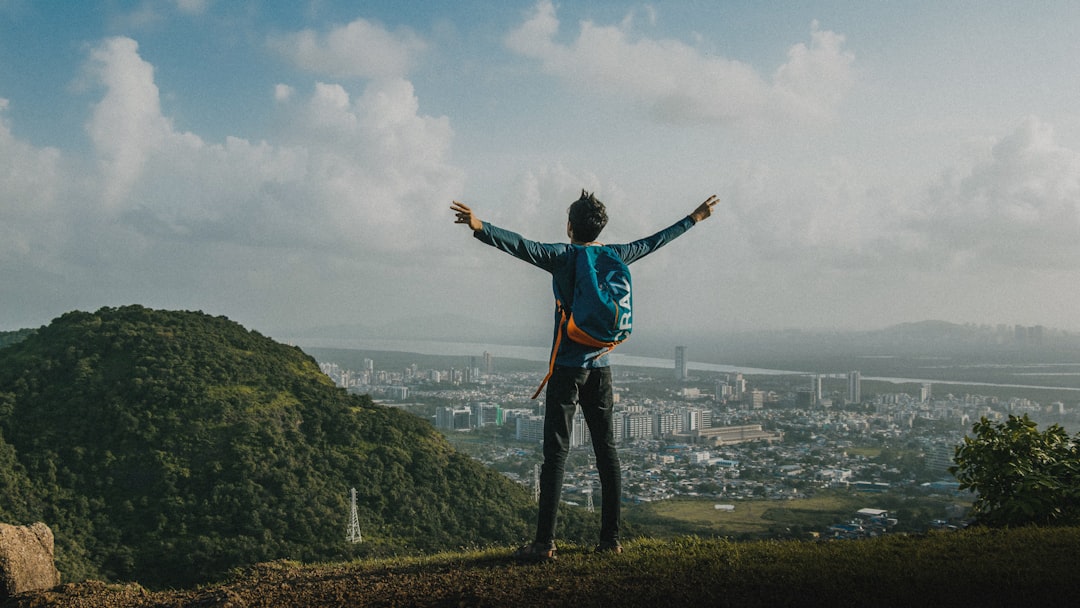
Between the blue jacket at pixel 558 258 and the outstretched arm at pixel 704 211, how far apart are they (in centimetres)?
56

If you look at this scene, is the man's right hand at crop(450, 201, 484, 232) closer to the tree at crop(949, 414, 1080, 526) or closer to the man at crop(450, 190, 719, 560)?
the man at crop(450, 190, 719, 560)

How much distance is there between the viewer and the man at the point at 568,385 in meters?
4.36

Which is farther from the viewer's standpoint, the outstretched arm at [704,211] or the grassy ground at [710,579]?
the outstretched arm at [704,211]

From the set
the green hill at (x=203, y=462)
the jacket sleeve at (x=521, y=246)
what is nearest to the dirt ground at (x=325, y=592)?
the jacket sleeve at (x=521, y=246)

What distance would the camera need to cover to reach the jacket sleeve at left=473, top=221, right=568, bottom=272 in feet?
13.7

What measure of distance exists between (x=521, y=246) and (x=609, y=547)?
6.64ft

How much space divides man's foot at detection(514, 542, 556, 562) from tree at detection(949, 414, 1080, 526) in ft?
11.7

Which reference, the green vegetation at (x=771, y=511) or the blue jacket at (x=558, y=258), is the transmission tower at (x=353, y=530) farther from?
the blue jacket at (x=558, y=258)

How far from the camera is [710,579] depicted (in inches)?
146

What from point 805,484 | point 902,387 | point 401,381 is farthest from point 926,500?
point 401,381

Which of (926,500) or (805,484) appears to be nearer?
(926,500)

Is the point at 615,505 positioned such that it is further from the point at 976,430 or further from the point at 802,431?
the point at 802,431

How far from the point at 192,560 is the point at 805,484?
2084cm

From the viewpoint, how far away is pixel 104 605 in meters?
4.13
